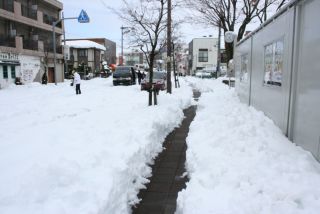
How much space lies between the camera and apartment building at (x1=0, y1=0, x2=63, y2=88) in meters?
28.3

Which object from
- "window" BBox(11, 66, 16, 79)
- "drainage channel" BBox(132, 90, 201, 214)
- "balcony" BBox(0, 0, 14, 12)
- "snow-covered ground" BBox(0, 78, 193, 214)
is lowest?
"drainage channel" BBox(132, 90, 201, 214)

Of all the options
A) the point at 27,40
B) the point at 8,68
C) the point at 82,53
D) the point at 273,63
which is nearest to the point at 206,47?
the point at 82,53

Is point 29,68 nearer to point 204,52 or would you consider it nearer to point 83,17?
point 83,17

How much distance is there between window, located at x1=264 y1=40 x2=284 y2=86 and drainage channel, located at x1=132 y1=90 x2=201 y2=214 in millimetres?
2507

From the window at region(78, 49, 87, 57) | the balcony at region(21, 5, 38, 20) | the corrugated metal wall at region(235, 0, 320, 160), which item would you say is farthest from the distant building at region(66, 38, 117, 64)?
the corrugated metal wall at region(235, 0, 320, 160)

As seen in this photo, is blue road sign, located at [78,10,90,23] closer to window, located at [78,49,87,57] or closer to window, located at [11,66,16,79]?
window, located at [11,66,16,79]

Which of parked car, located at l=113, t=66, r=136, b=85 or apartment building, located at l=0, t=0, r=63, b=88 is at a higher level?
apartment building, located at l=0, t=0, r=63, b=88

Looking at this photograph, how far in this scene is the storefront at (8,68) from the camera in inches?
1070

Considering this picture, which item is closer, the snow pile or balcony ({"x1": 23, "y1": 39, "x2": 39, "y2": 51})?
the snow pile

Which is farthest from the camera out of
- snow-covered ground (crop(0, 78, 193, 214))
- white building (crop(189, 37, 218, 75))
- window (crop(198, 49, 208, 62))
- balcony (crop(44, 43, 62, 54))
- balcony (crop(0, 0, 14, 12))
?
window (crop(198, 49, 208, 62))

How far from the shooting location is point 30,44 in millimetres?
32531

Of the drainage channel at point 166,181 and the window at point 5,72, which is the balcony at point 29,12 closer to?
the window at point 5,72

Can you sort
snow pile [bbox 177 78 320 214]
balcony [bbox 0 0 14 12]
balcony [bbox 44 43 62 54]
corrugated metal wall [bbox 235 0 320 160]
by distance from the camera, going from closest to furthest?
snow pile [bbox 177 78 320 214] → corrugated metal wall [bbox 235 0 320 160] → balcony [bbox 0 0 14 12] → balcony [bbox 44 43 62 54]

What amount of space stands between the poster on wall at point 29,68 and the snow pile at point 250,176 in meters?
27.9
